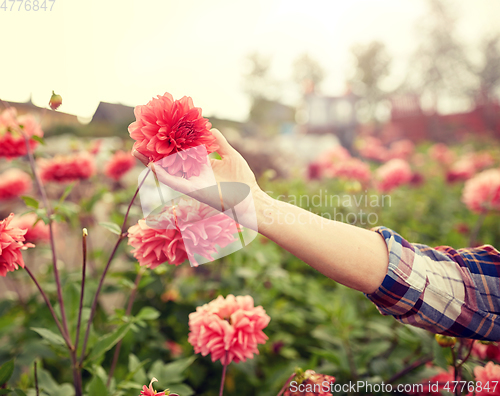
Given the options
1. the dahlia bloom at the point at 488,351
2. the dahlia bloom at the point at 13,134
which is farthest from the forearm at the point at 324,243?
the dahlia bloom at the point at 13,134

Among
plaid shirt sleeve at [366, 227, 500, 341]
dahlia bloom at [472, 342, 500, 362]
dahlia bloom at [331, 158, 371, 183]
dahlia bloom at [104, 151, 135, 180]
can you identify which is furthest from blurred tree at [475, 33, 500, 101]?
dahlia bloom at [104, 151, 135, 180]

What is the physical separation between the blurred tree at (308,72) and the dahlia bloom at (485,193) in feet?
7.67

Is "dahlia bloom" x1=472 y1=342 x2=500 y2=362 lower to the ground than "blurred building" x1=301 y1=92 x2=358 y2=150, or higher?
lower

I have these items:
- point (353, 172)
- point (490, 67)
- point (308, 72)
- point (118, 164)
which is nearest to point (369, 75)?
point (490, 67)

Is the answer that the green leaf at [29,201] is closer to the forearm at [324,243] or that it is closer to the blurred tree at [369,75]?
the forearm at [324,243]

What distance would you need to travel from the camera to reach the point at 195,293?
1428 millimetres

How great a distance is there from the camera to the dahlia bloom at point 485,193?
4.54 feet

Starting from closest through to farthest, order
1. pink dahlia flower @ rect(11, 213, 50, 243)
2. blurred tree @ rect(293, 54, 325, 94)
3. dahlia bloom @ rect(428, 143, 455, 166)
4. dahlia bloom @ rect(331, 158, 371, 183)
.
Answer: pink dahlia flower @ rect(11, 213, 50, 243), dahlia bloom @ rect(331, 158, 371, 183), dahlia bloom @ rect(428, 143, 455, 166), blurred tree @ rect(293, 54, 325, 94)

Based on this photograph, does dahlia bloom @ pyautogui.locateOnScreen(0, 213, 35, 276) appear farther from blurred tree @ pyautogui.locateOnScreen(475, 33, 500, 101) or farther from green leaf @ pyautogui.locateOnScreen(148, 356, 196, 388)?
blurred tree @ pyautogui.locateOnScreen(475, 33, 500, 101)

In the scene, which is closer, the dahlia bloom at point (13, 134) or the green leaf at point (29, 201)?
the green leaf at point (29, 201)

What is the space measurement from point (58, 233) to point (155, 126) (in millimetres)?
1836

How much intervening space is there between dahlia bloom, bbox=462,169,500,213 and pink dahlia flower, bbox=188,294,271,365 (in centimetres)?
140

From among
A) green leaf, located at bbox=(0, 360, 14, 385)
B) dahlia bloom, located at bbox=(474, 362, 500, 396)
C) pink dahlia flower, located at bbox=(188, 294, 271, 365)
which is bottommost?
dahlia bloom, located at bbox=(474, 362, 500, 396)

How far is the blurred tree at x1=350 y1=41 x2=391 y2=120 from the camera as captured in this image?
5457mm
